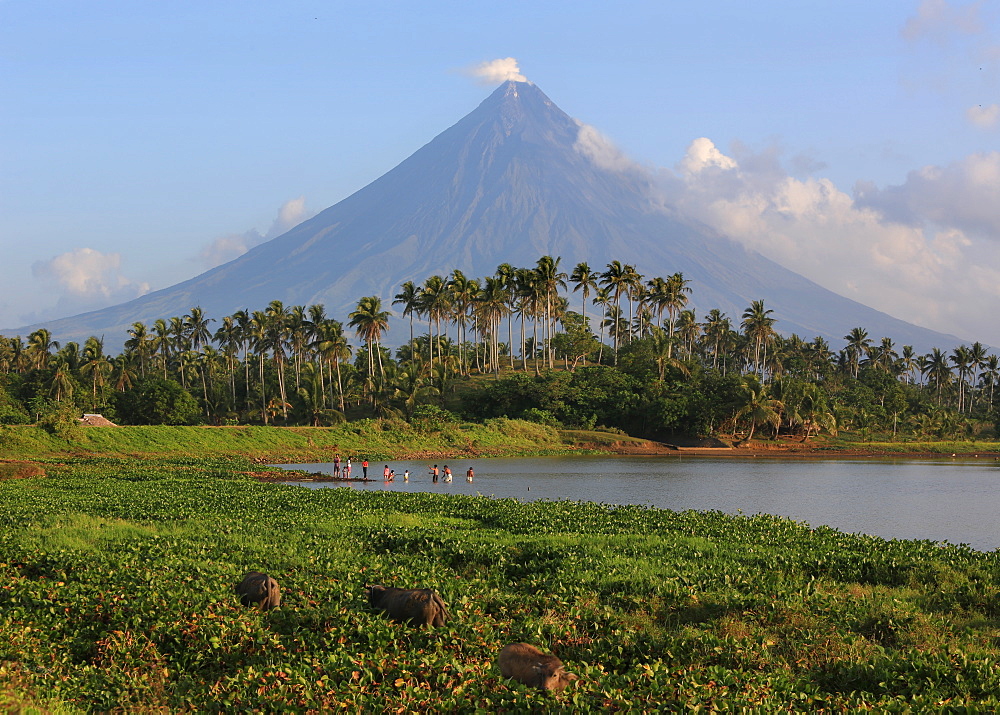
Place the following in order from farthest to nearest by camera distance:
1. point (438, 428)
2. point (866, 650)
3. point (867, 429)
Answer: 1. point (867, 429)
2. point (438, 428)
3. point (866, 650)

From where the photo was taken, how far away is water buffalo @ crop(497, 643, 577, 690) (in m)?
9.35

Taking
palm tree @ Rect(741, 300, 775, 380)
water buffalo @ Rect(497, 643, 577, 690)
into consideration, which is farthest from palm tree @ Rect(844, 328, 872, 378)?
water buffalo @ Rect(497, 643, 577, 690)

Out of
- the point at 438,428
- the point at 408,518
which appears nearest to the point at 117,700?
the point at 408,518

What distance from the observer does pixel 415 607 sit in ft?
37.7

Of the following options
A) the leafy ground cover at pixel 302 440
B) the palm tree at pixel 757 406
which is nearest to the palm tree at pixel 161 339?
the leafy ground cover at pixel 302 440

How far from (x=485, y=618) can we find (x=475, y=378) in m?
77.6

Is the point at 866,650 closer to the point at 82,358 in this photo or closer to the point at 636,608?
the point at 636,608

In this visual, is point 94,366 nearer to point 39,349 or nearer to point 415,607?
point 39,349

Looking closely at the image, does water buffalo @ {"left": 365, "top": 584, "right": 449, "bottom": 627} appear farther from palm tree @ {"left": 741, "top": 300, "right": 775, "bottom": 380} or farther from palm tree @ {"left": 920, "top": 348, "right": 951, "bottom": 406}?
palm tree @ {"left": 920, "top": 348, "right": 951, "bottom": 406}

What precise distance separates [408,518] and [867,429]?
2968 inches

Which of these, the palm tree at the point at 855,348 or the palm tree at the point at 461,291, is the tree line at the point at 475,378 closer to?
the palm tree at the point at 461,291

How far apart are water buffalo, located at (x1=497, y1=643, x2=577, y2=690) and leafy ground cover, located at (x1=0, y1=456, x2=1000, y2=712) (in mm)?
265

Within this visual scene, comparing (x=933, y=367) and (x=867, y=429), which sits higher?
(x=933, y=367)

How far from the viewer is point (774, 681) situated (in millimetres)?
9391
